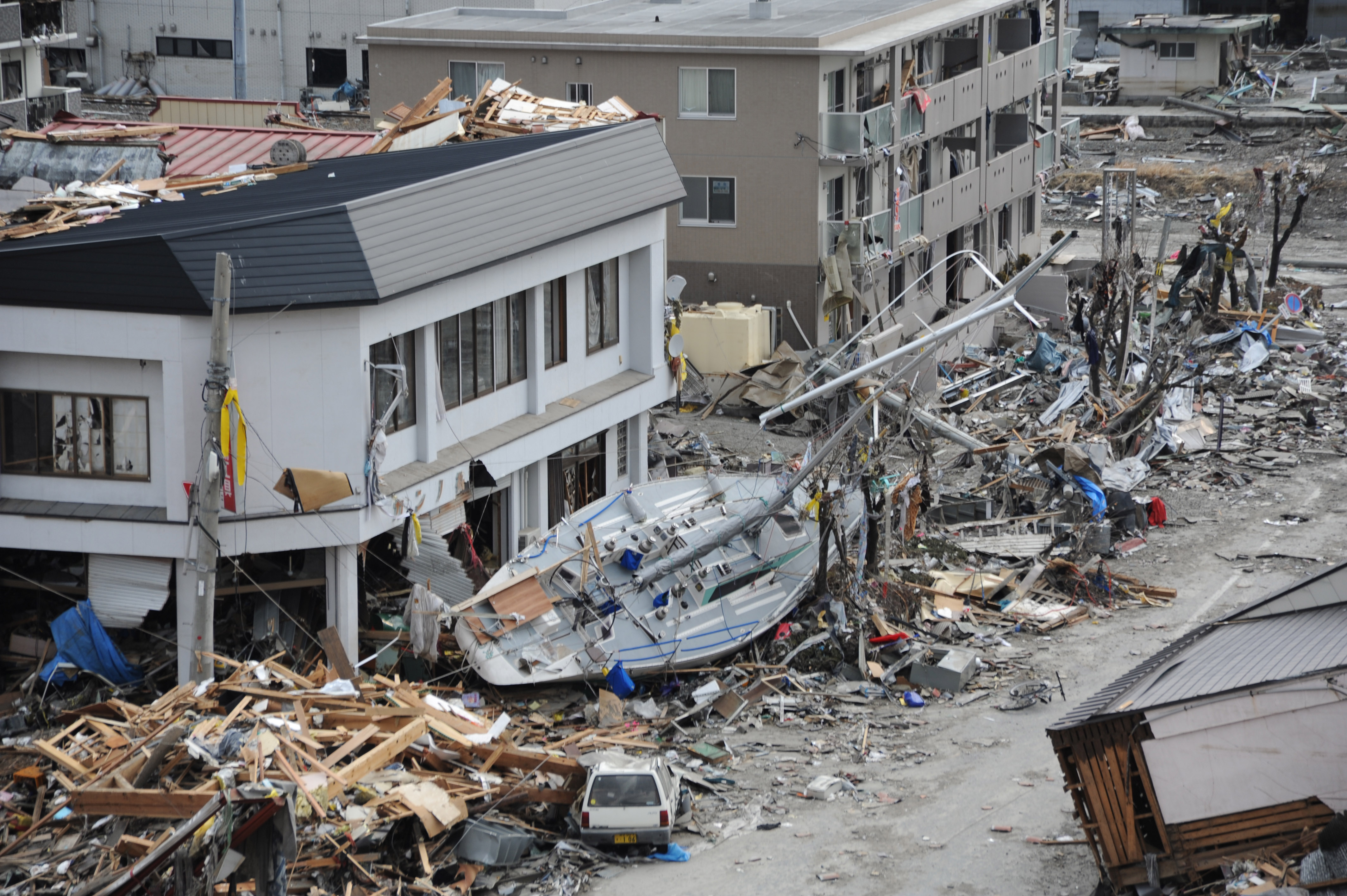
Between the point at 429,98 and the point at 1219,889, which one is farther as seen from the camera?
the point at 429,98

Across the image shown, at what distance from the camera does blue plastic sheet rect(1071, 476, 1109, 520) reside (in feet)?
105

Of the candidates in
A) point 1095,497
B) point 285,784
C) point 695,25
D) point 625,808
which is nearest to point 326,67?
point 695,25

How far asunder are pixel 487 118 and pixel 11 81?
115ft

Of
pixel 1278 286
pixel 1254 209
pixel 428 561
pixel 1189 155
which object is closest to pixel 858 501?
pixel 428 561

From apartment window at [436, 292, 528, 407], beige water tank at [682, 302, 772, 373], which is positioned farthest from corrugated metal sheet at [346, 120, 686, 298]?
beige water tank at [682, 302, 772, 373]

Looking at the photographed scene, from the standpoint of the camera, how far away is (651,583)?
26.7 meters

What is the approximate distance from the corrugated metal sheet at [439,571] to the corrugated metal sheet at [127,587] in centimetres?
368

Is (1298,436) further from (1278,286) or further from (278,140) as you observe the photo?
(278,140)

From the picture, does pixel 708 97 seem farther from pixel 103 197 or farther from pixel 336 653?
pixel 336 653

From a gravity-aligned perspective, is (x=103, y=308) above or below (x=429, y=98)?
below

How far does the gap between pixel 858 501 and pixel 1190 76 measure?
66009 millimetres

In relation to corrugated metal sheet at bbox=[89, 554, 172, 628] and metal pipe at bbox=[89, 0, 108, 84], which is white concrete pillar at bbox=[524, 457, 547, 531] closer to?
corrugated metal sheet at bbox=[89, 554, 172, 628]

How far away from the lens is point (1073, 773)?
1852 cm

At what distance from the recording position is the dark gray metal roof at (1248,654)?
1823 cm
